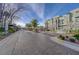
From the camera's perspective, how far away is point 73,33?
3.33 metres

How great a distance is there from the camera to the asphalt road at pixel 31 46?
3.30 m

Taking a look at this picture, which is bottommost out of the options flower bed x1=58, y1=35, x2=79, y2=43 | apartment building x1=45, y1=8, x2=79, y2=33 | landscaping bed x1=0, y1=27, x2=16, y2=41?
flower bed x1=58, y1=35, x2=79, y2=43

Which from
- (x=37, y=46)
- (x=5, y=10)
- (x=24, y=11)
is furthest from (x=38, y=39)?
(x=5, y=10)

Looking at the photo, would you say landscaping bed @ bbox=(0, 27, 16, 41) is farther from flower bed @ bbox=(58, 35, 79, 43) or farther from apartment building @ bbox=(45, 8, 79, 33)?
flower bed @ bbox=(58, 35, 79, 43)

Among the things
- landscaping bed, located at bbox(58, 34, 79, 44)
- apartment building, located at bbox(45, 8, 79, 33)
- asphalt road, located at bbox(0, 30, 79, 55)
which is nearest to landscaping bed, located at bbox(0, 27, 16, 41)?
asphalt road, located at bbox(0, 30, 79, 55)

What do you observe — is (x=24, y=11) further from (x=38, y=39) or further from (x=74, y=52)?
(x=74, y=52)

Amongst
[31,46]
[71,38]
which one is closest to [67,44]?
[71,38]

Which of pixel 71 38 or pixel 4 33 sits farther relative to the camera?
pixel 4 33

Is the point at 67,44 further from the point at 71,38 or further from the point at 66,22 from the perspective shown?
the point at 66,22

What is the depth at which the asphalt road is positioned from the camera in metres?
3.30

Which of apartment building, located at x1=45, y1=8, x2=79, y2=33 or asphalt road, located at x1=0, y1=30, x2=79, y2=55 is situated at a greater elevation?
apartment building, located at x1=45, y1=8, x2=79, y2=33

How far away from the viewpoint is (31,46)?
3354 millimetres
